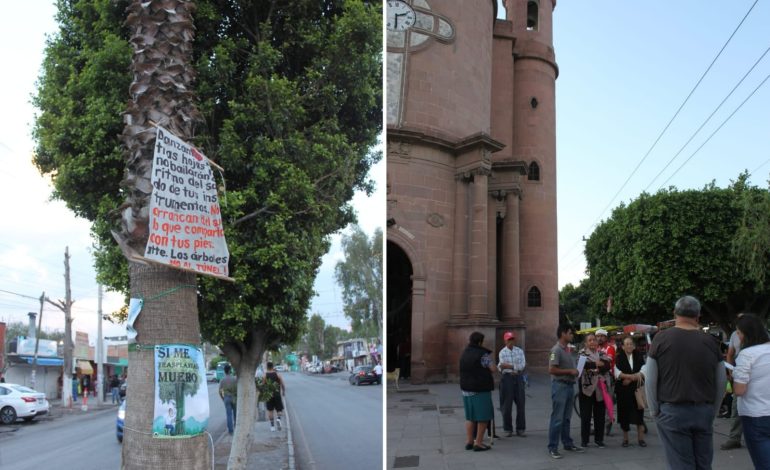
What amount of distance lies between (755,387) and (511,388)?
3475mm

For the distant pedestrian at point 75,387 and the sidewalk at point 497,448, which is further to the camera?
the sidewalk at point 497,448

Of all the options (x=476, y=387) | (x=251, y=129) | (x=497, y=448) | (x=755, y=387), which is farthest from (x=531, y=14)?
(x=755, y=387)

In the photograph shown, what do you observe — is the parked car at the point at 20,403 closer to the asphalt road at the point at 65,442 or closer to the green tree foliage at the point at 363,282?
the asphalt road at the point at 65,442

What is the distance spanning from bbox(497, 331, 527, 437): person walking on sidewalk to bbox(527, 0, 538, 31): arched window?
59.1 ft

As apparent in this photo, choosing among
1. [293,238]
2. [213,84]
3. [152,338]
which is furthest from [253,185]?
[152,338]

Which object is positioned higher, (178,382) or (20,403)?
(178,382)

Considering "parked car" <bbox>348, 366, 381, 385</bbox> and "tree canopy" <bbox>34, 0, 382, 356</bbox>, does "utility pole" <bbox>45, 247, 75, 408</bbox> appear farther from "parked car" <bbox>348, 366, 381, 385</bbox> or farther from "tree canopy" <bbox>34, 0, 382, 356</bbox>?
"parked car" <bbox>348, 366, 381, 385</bbox>

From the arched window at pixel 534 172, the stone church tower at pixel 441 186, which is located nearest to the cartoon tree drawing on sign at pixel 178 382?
the stone church tower at pixel 441 186

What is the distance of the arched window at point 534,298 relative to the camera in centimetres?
2105

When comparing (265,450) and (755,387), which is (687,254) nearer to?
(265,450)

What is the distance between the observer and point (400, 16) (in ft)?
42.6

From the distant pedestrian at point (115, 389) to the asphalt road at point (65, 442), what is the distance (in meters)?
0.06

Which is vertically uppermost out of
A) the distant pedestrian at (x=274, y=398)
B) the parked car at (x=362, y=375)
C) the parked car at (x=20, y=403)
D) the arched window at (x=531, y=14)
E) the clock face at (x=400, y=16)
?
the arched window at (x=531, y=14)

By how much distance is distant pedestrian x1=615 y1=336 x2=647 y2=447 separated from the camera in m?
7.49
